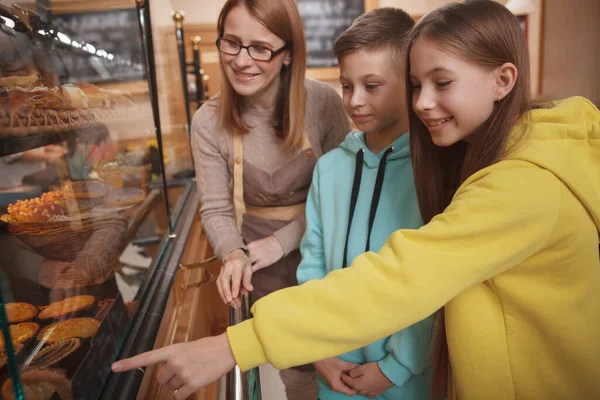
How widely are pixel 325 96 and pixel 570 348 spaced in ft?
3.24

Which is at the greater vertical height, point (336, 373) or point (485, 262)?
point (485, 262)

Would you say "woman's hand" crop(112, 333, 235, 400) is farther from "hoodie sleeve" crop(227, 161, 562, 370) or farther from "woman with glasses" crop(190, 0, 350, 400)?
"woman with glasses" crop(190, 0, 350, 400)

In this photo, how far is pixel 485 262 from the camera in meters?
0.65

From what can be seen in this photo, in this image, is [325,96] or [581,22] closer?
[325,96]

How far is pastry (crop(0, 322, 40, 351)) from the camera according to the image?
640mm

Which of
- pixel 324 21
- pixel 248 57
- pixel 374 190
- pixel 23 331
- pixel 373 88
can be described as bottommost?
pixel 23 331

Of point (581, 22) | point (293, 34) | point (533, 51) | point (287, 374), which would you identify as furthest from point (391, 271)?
point (533, 51)

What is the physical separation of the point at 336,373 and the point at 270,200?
57 centimetres

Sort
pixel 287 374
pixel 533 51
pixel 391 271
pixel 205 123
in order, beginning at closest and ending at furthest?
pixel 391 271 → pixel 205 123 → pixel 287 374 → pixel 533 51

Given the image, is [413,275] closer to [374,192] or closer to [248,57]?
[374,192]

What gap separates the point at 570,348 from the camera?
0.71 m

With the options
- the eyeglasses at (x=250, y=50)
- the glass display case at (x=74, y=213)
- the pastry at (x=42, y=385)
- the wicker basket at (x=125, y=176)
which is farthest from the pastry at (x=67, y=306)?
the eyeglasses at (x=250, y=50)

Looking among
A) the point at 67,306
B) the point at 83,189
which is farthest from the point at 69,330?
the point at 83,189

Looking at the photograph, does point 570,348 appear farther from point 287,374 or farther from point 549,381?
point 287,374
